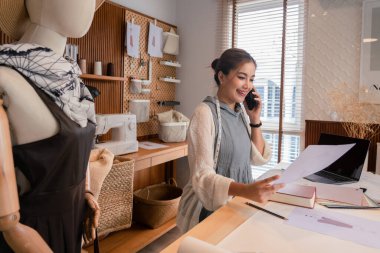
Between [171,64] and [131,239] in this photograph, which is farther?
[171,64]

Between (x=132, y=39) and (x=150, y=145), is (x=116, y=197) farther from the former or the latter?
(x=132, y=39)

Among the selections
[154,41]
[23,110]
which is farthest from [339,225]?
[154,41]

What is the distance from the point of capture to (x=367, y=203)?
1.07 m

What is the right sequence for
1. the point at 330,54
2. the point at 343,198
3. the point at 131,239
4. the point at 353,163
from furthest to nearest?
the point at 330,54 → the point at 131,239 → the point at 353,163 → the point at 343,198

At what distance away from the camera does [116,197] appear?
2375 mm

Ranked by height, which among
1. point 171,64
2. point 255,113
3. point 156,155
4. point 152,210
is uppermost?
point 171,64

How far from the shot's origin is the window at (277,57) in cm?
295

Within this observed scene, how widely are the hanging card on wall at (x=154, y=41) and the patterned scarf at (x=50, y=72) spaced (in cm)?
225

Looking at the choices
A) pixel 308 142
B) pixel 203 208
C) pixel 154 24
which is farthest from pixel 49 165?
pixel 154 24

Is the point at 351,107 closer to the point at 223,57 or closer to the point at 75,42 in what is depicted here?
the point at 223,57

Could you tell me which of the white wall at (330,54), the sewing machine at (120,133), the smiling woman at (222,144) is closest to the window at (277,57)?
the white wall at (330,54)

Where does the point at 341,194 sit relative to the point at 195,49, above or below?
below

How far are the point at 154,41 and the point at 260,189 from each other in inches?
106

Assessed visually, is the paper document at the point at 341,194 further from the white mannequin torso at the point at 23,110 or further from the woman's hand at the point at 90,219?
the white mannequin torso at the point at 23,110
